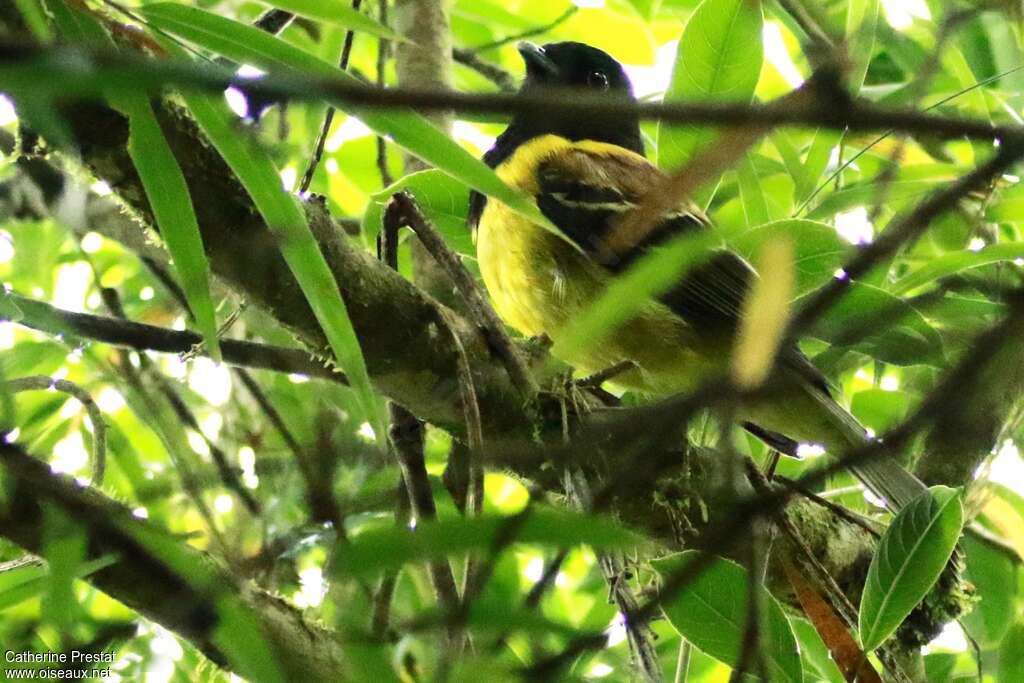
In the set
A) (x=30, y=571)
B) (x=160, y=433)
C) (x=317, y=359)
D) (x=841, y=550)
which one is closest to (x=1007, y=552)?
(x=841, y=550)

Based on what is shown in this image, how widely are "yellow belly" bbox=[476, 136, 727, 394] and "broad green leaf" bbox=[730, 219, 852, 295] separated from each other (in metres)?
0.53

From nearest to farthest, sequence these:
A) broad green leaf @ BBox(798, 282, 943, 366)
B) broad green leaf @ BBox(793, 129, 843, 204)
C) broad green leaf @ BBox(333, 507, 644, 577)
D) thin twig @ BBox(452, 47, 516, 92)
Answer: broad green leaf @ BBox(333, 507, 644, 577)
broad green leaf @ BBox(798, 282, 943, 366)
broad green leaf @ BBox(793, 129, 843, 204)
thin twig @ BBox(452, 47, 516, 92)

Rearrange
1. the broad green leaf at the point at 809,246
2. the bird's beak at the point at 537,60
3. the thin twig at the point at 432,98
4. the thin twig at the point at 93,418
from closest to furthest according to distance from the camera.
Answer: the thin twig at the point at 432,98, the thin twig at the point at 93,418, the broad green leaf at the point at 809,246, the bird's beak at the point at 537,60

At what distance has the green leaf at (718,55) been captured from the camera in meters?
2.22

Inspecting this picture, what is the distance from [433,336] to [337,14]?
1.73 ft

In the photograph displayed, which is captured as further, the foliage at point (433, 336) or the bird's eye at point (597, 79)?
the bird's eye at point (597, 79)

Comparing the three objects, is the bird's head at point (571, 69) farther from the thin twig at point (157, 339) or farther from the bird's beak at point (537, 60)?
the thin twig at point (157, 339)

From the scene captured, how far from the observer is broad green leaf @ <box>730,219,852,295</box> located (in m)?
1.95

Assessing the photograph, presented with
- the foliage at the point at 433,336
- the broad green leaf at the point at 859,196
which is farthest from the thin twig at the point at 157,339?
the broad green leaf at the point at 859,196

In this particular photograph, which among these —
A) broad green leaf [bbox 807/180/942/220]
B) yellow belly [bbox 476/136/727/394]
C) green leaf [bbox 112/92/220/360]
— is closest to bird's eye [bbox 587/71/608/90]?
yellow belly [bbox 476/136/727/394]

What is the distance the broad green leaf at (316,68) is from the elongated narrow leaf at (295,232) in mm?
82

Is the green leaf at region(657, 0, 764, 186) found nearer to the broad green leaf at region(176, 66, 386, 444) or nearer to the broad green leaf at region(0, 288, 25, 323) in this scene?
the broad green leaf at region(176, 66, 386, 444)

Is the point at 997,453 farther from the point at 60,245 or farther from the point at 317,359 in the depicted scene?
the point at 60,245

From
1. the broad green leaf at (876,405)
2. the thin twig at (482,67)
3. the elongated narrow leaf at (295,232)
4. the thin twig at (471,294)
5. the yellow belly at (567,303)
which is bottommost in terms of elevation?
the elongated narrow leaf at (295,232)
